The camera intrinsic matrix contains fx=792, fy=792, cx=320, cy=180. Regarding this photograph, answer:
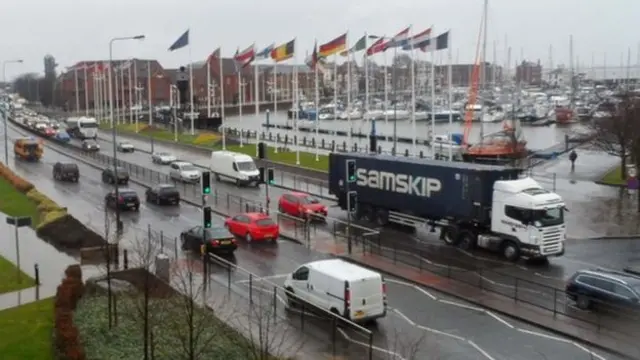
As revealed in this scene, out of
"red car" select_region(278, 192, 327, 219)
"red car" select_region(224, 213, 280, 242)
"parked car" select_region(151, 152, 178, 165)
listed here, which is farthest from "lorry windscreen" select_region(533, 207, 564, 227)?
"parked car" select_region(151, 152, 178, 165)

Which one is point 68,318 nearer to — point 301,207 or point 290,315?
point 290,315

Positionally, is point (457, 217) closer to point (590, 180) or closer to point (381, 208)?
point (381, 208)

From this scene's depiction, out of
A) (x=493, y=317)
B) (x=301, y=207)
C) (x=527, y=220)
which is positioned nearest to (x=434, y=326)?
(x=493, y=317)

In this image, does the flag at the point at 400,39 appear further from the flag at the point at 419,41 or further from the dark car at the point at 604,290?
the dark car at the point at 604,290

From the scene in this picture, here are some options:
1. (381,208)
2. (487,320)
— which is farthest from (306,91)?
(487,320)

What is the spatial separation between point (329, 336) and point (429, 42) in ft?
110

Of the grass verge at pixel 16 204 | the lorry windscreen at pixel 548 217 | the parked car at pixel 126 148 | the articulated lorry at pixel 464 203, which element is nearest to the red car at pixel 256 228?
the articulated lorry at pixel 464 203

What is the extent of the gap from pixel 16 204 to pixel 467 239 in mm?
24398

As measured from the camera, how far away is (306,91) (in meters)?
176

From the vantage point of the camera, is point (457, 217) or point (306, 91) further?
point (306, 91)

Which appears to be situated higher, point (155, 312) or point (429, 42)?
point (429, 42)

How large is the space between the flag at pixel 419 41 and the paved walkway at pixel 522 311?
24.9 meters

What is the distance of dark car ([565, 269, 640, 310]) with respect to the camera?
20766 millimetres

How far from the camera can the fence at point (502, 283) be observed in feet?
68.1
